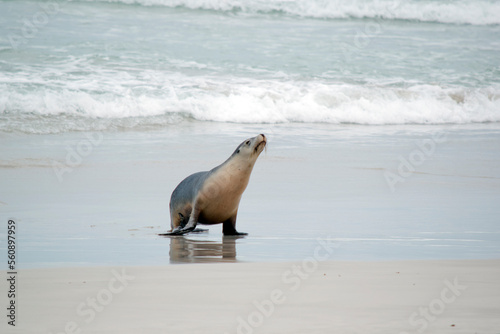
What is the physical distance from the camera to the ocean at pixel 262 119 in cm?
610

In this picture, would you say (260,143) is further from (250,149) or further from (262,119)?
(262,119)

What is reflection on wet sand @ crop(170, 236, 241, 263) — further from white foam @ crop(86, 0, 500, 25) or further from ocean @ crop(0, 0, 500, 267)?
white foam @ crop(86, 0, 500, 25)

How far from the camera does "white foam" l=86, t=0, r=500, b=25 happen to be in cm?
2422

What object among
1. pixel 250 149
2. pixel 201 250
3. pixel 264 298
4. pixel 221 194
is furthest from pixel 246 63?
pixel 264 298

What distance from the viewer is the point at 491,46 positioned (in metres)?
22.4

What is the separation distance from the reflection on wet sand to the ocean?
0.30 feet

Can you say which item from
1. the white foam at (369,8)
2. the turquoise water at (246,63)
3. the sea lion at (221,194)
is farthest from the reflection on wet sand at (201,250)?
the white foam at (369,8)

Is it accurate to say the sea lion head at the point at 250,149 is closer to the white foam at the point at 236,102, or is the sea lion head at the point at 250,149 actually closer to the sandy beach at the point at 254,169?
the sandy beach at the point at 254,169

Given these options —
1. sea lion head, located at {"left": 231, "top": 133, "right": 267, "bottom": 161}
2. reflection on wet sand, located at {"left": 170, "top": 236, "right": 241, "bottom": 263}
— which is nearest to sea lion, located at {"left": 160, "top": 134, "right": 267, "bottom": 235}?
sea lion head, located at {"left": 231, "top": 133, "right": 267, "bottom": 161}

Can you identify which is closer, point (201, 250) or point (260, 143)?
point (201, 250)

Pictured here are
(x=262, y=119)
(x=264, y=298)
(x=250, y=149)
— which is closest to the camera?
(x=264, y=298)

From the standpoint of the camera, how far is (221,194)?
6.29 metres

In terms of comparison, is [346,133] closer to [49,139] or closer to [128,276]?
[49,139]

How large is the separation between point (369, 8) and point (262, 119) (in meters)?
13.5
